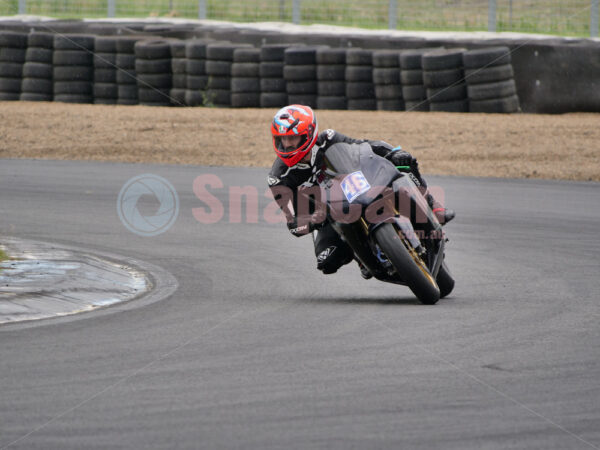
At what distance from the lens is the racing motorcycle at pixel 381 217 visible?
6738mm

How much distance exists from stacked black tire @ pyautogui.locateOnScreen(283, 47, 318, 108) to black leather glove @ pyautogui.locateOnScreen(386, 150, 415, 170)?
1174 centimetres

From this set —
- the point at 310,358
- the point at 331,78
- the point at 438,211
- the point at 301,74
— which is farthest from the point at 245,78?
the point at 310,358

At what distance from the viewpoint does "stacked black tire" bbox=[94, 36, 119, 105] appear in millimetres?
20250

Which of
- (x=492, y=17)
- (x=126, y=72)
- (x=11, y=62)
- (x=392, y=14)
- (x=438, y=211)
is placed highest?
(x=392, y=14)

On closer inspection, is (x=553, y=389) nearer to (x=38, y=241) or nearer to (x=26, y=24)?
(x=38, y=241)

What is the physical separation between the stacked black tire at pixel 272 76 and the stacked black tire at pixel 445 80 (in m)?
2.89

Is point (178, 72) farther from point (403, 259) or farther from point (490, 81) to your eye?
point (403, 259)

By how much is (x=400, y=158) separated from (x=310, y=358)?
238 centimetres

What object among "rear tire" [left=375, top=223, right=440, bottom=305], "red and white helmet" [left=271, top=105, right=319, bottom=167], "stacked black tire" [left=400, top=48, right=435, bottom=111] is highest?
"stacked black tire" [left=400, top=48, right=435, bottom=111]

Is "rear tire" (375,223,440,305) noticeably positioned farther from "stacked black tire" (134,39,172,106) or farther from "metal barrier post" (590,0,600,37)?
"metal barrier post" (590,0,600,37)

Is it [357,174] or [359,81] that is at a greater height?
[359,81]

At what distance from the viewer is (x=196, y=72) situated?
19.9 m

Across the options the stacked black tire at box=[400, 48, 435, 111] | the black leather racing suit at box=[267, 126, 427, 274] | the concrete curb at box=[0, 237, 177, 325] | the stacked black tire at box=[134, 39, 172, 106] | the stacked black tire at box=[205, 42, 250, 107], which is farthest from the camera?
the stacked black tire at box=[134, 39, 172, 106]

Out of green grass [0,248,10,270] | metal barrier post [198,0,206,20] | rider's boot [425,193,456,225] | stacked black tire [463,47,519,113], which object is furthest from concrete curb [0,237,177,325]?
metal barrier post [198,0,206,20]
